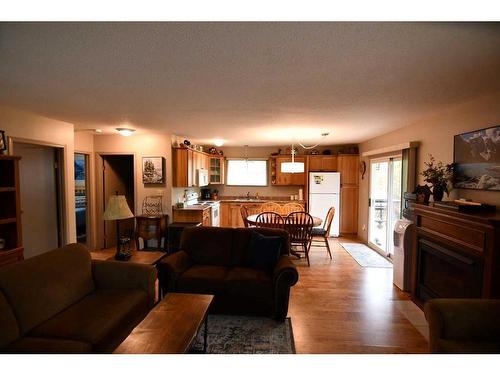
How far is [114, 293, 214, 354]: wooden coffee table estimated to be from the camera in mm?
1517

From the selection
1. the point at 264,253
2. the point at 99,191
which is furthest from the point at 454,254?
the point at 99,191

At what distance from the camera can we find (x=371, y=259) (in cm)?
455

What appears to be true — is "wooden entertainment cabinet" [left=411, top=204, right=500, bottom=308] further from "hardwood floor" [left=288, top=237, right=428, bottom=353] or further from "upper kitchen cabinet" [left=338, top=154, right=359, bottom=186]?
"upper kitchen cabinet" [left=338, top=154, right=359, bottom=186]

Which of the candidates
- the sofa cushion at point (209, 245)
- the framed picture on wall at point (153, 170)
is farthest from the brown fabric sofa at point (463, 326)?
the framed picture on wall at point (153, 170)

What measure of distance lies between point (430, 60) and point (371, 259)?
3658 mm

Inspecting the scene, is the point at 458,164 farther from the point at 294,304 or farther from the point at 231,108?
the point at 231,108

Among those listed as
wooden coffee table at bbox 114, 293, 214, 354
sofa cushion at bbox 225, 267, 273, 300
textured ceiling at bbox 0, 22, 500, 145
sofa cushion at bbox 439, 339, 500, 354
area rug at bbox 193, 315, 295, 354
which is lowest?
area rug at bbox 193, 315, 295, 354

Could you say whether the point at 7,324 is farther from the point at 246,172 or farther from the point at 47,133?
the point at 246,172

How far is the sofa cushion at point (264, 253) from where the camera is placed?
9.64 ft

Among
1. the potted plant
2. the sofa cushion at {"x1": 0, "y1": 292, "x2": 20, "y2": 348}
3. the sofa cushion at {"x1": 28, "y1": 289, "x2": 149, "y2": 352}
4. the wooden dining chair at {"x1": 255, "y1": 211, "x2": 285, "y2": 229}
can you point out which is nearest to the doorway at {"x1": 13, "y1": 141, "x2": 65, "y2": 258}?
the sofa cushion at {"x1": 28, "y1": 289, "x2": 149, "y2": 352}

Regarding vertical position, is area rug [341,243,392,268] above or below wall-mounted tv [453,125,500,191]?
below

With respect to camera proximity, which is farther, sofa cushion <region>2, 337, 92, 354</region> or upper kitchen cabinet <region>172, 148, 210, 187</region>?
upper kitchen cabinet <region>172, 148, 210, 187</region>

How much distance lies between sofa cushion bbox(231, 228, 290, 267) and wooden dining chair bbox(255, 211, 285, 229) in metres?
1.05
